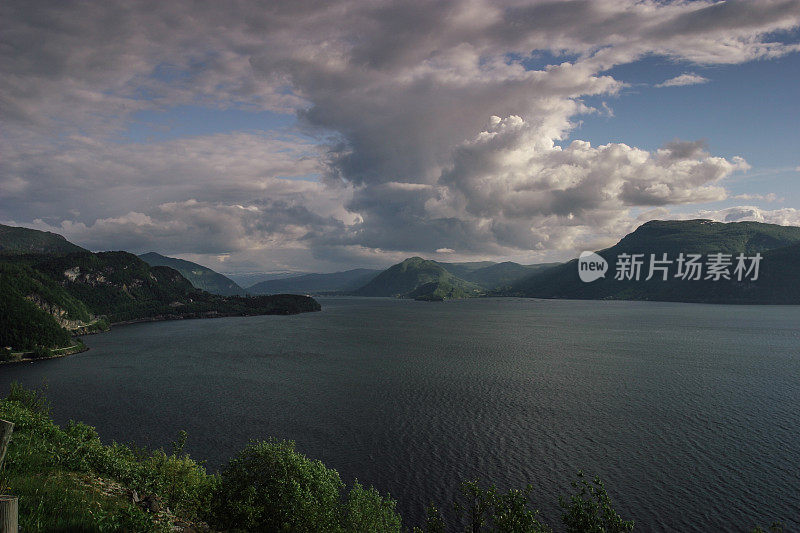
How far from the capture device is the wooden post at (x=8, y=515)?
7.39 metres

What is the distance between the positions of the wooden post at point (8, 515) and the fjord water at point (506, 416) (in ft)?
169

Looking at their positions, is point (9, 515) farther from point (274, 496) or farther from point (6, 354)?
point (6, 354)

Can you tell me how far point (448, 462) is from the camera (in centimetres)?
6506

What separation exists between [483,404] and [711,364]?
298 ft

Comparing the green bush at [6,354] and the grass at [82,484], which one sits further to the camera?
the green bush at [6,354]

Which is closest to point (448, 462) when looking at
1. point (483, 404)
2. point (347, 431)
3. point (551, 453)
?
Answer: point (551, 453)

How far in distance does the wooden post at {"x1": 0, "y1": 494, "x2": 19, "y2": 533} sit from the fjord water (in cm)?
5159

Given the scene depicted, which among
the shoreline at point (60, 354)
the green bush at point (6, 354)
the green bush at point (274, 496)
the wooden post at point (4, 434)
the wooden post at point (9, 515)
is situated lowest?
the shoreline at point (60, 354)

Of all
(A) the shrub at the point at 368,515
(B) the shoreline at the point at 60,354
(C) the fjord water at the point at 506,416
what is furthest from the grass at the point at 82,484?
(B) the shoreline at the point at 60,354

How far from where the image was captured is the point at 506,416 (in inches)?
3403

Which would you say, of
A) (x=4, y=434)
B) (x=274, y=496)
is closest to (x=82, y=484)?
(x=274, y=496)

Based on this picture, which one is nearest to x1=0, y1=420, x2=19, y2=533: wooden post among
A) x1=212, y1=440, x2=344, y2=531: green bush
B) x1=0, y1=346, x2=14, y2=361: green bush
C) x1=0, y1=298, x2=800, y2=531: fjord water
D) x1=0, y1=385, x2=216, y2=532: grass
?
x1=0, y1=385, x2=216, y2=532: grass

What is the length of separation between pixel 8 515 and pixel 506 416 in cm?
8942

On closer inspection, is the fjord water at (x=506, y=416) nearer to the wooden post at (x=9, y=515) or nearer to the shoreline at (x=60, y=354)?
the shoreline at (x=60, y=354)
